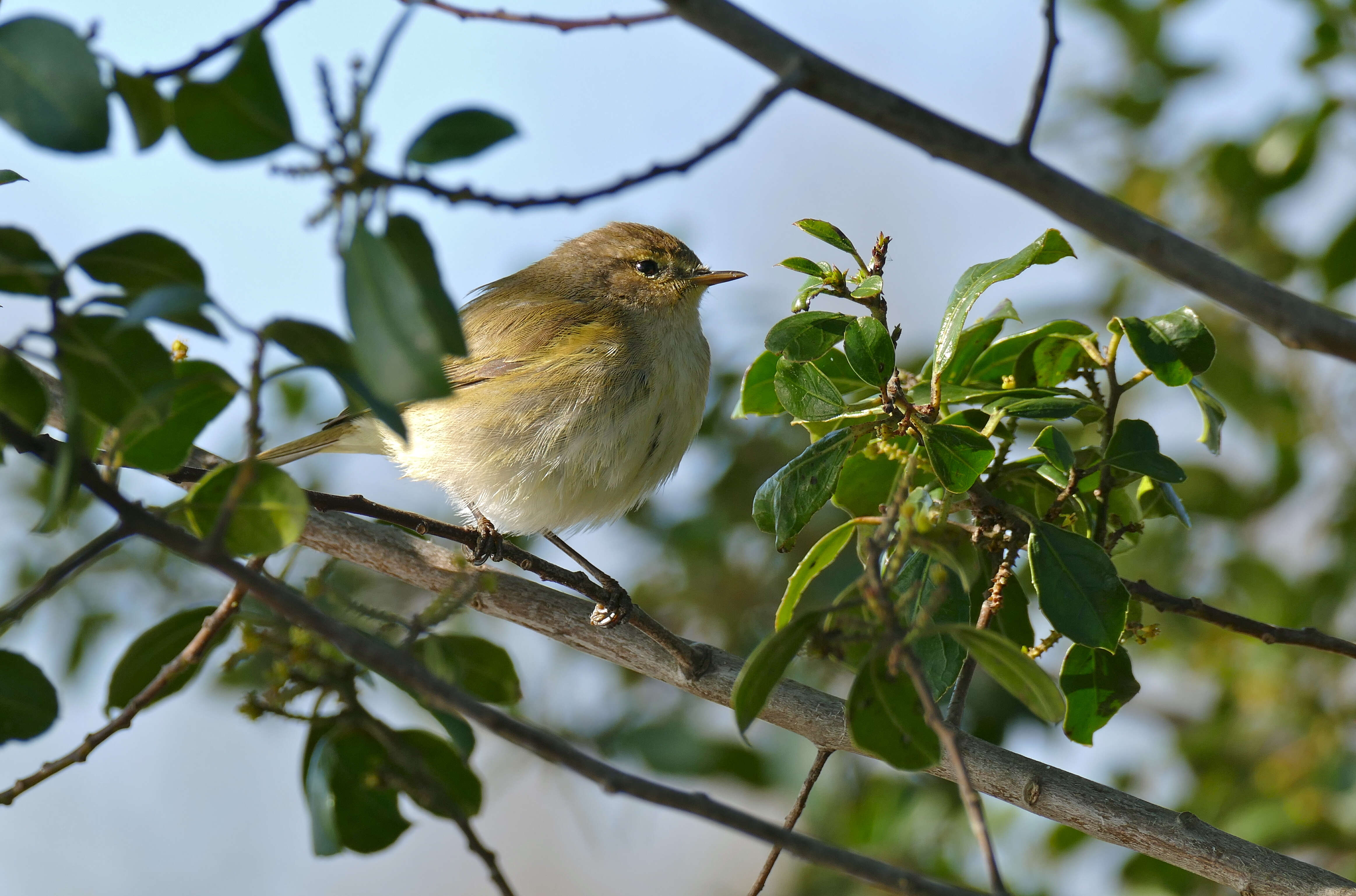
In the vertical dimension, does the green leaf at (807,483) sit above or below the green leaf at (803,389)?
below

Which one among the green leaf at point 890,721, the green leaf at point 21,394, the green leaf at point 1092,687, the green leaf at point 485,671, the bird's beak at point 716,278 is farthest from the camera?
the bird's beak at point 716,278

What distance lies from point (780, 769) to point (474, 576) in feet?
6.69

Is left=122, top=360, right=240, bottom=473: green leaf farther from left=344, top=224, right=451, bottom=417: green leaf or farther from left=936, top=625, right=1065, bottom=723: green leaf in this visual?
left=936, top=625, right=1065, bottom=723: green leaf

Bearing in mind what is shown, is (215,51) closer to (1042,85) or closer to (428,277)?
(428,277)

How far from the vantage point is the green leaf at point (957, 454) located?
1777mm

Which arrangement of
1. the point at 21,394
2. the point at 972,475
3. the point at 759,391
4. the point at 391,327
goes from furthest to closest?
the point at 759,391 → the point at 972,475 → the point at 21,394 → the point at 391,327

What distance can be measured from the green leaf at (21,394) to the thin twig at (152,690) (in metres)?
0.39

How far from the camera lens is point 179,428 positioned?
1.59m

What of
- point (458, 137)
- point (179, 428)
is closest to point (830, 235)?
point (458, 137)

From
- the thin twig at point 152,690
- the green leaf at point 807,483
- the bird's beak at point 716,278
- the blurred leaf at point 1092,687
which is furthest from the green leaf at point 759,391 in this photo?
the bird's beak at point 716,278

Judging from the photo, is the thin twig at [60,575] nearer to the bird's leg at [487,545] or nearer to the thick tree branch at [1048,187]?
the thick tree branch at [1048,187]

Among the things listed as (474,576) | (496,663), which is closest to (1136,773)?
(496,663)

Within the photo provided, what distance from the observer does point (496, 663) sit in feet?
7.08

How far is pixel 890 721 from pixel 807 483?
1.91 feet
